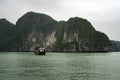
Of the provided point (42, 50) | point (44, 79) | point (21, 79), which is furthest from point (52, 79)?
point (42, 50)

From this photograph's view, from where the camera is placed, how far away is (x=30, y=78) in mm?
46625

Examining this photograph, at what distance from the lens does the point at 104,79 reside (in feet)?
149

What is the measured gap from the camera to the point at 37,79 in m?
45.5

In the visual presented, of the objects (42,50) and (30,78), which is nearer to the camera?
(30,78)

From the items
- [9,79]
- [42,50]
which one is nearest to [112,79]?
[9,79]

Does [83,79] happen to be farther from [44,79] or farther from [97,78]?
[44,79]

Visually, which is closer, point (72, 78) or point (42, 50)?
point (72, 78)

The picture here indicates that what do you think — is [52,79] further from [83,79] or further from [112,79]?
[112,79]

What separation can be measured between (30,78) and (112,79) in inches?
525

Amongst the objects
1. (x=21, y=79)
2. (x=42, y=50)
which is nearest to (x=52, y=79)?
(x=21, y=79)

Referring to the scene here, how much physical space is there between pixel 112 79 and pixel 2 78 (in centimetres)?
1798

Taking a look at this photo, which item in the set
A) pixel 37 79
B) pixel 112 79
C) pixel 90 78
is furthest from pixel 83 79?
pixel 37 79

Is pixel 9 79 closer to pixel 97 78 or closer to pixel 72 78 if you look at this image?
pixel 72 78

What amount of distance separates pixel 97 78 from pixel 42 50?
147525 millimetres
